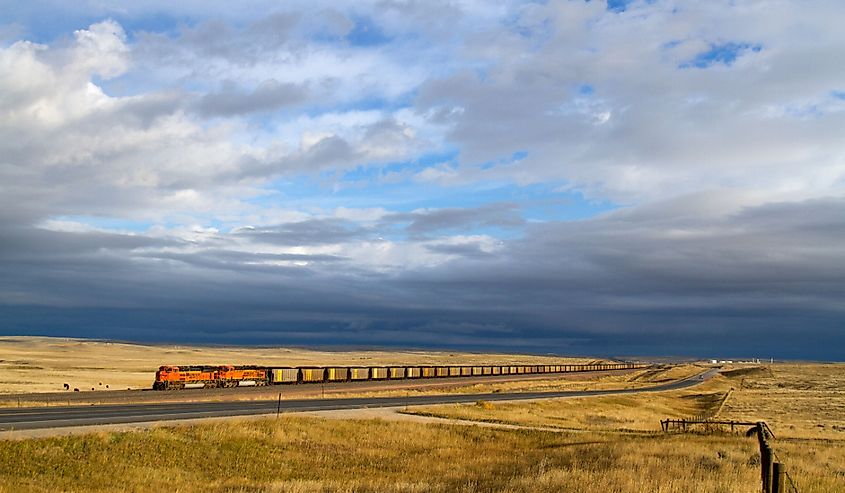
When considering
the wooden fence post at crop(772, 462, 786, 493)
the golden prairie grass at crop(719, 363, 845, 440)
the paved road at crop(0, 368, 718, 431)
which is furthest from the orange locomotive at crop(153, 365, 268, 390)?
the wooden fence post at crop(772, 462, 786, 493)

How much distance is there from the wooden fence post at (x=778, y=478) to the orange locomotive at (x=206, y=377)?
59.1m

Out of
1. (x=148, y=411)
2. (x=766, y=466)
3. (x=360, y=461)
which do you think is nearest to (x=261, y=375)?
(x=148, y=411)

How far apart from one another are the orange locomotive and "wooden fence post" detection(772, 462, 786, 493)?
5906cm

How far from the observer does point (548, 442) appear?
37.7 m

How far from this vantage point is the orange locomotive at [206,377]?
66.6 metres

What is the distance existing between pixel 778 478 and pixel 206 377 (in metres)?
65.0

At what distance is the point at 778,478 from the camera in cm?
1341

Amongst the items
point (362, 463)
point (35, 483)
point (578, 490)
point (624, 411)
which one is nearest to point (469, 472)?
point (362, 463)

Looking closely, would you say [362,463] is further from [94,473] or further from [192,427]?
[94,473]

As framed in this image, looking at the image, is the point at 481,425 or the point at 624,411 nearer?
the point at 481,425

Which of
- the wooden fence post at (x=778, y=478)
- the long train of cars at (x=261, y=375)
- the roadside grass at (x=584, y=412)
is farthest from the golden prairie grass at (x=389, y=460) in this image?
the long train of cars at (x=261, y=375)

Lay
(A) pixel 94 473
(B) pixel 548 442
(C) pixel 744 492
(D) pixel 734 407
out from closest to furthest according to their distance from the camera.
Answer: (C) pixel 744 492
(A) pixel 94 473
(B) pixel 548 442
(D) pixel 734 407

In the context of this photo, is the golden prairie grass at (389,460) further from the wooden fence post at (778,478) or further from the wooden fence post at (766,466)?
the wooden fence post at (778,478)

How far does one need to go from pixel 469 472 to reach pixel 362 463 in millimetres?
5371
